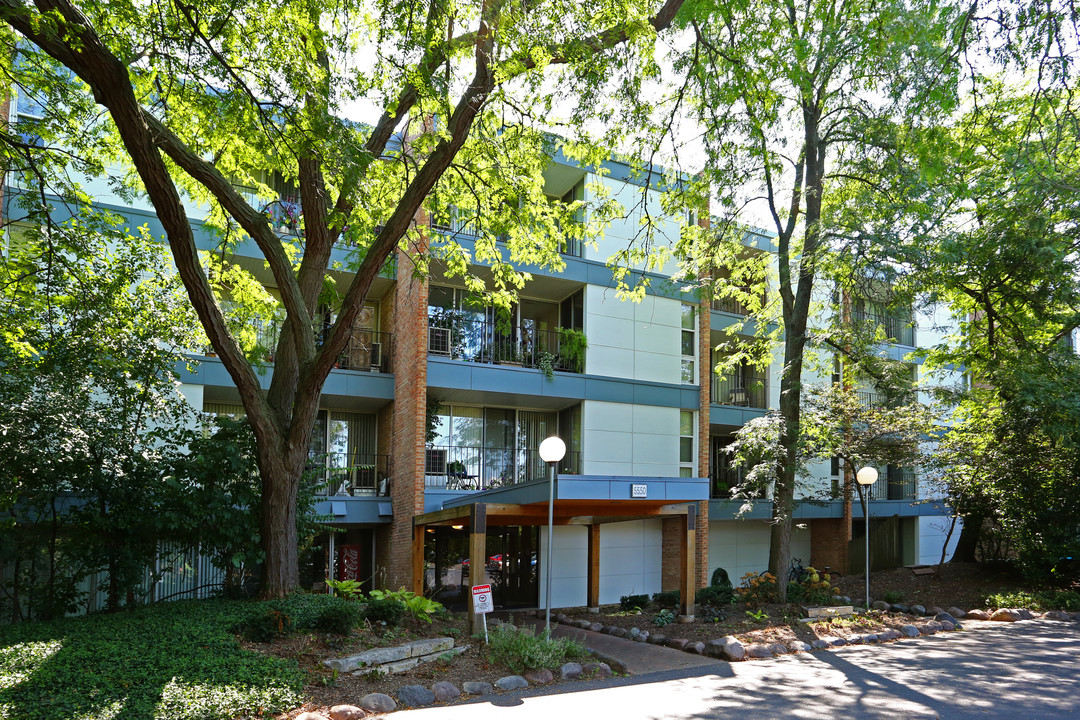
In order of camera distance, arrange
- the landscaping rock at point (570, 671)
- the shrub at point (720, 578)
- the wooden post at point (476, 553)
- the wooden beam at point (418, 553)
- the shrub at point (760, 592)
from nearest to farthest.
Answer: the landscaping rock at point (570, 671) < the wooden post at point (476, 553) < the wooden beam at point (418, 553) < the shrub at point (760, 592) < the shrub at point (720, 578)

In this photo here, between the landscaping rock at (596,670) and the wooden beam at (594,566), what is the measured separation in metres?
7.01

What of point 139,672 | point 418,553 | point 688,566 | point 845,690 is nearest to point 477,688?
point 139,672

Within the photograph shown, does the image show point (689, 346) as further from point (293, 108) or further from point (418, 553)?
point (293, 108)

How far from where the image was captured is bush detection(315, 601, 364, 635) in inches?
368

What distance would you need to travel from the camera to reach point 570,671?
934cm

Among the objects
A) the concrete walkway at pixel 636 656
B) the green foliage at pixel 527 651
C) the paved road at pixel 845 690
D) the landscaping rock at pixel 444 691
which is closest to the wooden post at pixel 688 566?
the concrete walkway at pixel 636 656

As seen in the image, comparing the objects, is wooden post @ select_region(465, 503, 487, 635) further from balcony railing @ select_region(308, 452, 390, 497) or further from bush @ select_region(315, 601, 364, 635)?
balcony railing @ select_region(308, 452, 390, 497)

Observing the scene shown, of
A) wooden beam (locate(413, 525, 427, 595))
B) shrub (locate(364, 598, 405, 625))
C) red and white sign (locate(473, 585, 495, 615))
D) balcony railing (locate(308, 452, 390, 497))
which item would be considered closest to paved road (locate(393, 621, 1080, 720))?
red and white sign (locate(473, 585, 495, 615))

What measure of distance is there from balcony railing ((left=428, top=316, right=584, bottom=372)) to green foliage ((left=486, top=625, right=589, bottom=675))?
26.4 ft

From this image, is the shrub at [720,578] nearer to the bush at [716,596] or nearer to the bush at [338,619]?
the bush at [716,596]

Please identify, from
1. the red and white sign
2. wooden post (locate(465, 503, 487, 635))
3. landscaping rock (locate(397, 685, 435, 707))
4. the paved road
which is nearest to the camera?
the paved road

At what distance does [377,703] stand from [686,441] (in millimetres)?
13103

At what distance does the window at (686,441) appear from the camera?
19175 mm

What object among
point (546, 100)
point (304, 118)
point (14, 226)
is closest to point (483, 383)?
point (546, 100)
